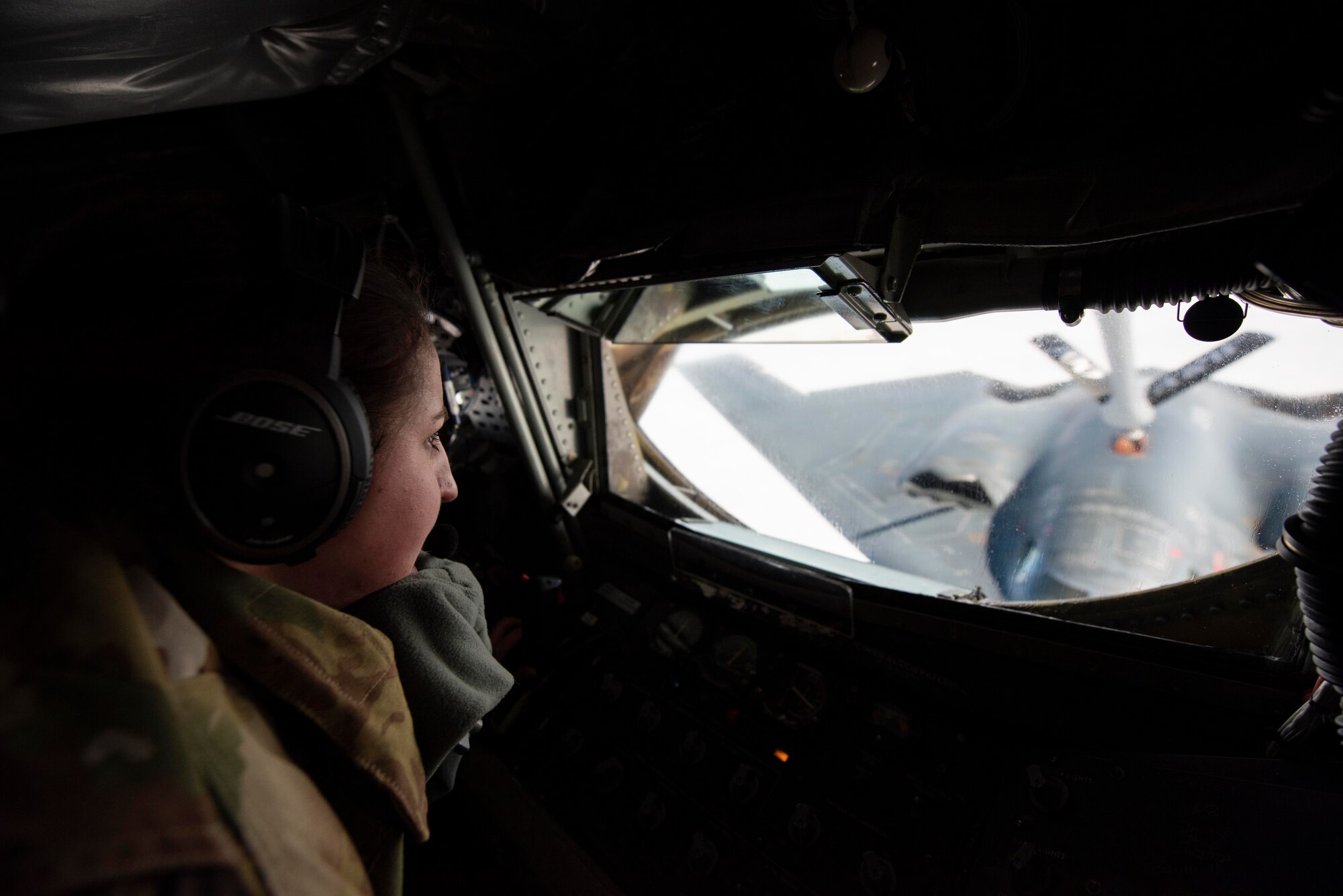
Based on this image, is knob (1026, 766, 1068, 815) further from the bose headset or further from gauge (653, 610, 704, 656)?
the bose headset

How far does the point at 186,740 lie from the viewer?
358 millimetres

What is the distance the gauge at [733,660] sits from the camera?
145cm

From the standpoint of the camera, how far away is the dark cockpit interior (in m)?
0.69

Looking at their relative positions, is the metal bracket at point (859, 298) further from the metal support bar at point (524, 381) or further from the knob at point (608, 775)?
the knob at point (608, 775)

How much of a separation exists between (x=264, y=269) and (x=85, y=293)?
13 centimetres

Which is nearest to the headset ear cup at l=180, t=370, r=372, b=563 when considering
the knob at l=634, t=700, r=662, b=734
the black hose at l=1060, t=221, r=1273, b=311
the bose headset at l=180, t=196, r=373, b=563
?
the bose headset at l=180, t=196, r=373, b=563

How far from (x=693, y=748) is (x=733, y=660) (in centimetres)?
24

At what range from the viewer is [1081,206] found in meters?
0.72

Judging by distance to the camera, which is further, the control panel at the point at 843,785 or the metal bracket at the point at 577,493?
the metal bracket at the point at 577,493

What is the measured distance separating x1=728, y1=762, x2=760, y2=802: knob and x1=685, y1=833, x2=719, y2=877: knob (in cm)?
10

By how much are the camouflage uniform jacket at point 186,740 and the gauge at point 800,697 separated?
0.98 meters

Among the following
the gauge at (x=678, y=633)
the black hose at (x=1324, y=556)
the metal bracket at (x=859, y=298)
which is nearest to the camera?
the black hose at (x=1324, y=556)

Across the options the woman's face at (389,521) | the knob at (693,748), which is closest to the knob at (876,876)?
the knob at (693,748)

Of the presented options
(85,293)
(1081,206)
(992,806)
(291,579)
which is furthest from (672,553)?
(85,293)
